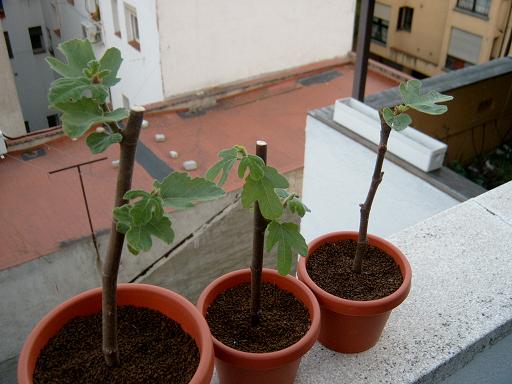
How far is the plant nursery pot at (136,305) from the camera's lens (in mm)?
1149

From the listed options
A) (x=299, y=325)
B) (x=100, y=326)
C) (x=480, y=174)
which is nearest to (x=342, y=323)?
(x=299, y=325)

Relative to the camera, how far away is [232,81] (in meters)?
10.5

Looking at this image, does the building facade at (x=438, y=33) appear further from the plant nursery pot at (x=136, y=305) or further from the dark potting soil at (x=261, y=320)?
the plant nursery pot at (x=136, y=305)

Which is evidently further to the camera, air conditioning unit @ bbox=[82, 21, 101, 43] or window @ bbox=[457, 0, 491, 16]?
window @ bbox=[457, 0, 491, 16]

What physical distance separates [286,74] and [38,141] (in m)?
4.98

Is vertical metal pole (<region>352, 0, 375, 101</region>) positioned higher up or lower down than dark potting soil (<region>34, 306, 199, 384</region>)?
lower down

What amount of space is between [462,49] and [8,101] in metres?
13.0

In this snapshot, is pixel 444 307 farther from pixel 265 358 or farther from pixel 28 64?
pixel 28 64

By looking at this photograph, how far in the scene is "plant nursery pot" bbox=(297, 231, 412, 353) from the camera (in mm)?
1433

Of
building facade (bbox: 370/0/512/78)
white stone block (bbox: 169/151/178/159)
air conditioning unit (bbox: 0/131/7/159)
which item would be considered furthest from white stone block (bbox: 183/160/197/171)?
building facade (bbox: 370/0/512/78)

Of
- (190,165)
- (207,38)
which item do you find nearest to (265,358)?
(190,165)

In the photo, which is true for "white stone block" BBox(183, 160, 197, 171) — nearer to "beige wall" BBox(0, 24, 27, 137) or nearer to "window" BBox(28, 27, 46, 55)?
"beige wall" BBox(0, 24, 27, 137)

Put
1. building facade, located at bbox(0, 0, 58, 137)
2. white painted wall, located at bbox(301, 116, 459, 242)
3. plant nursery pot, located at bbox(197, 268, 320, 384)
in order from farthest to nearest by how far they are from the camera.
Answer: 1. building facade, located at bbox(0, 0, 58, 137)
2. white painted wall, located at bbox(301, 116, 459, 242)
3. plant nursery pot, located at bbox(197, 268, 320, 384)

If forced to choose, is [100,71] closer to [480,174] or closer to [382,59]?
[480,174]
